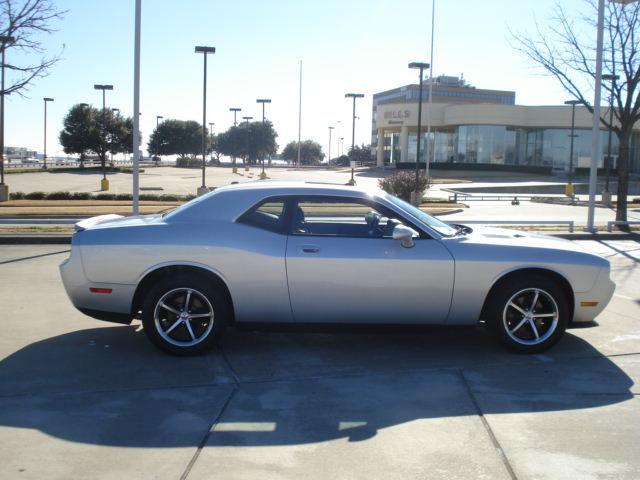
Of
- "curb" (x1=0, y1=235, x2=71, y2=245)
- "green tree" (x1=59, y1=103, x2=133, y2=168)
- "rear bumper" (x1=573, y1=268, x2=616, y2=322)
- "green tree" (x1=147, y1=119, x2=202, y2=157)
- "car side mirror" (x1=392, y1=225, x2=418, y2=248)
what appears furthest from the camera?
"green tree" (x1=147, y1=119, x2=202, y2=157)

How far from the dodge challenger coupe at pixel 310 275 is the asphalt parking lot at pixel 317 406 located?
331 mm

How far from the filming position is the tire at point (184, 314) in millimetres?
5598

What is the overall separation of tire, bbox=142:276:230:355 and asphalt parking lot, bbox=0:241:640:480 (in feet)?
0.50

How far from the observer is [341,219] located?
244 inches

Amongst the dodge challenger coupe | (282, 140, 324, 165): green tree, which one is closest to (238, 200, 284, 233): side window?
the dodge challenger coupe

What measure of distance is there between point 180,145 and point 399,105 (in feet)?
104

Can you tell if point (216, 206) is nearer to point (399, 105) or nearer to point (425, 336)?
point (425, 336)

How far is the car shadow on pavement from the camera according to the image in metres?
4.19

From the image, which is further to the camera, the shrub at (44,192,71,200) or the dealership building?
the dealership building

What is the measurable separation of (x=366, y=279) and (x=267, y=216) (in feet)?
3.42

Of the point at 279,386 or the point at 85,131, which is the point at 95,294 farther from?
the point at 85,131

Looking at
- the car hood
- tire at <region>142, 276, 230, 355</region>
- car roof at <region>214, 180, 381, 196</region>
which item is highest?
car roof at <region>214, 180, 381, 196</region>

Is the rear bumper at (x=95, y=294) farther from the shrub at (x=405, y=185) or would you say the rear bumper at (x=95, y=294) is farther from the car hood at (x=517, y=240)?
the shrub at (x=405, y=185)

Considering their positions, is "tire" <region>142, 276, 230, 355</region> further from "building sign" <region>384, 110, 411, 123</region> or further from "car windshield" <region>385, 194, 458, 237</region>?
"building sign" <region>384, 110, 411, 123</region>
